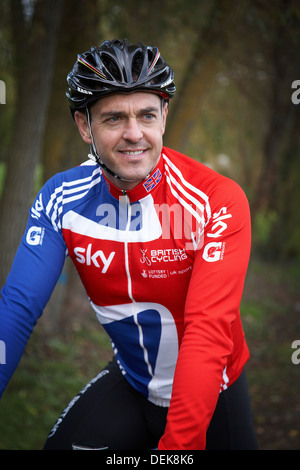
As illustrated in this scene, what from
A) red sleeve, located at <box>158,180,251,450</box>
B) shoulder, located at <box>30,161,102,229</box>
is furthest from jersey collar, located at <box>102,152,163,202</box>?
Answer: red sleeve, located at <box>158,180,251,450</box>

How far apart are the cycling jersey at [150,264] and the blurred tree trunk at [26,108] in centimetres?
336

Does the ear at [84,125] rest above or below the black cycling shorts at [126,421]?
above

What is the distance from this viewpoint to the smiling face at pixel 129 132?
2400 mm

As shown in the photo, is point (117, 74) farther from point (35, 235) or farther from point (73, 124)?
point (73, 124)

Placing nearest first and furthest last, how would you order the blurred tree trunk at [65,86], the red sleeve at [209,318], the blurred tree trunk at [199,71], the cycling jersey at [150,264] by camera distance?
the red sleeve at [209,318] < the cycling jersey at [150,264] < the blurred tree trunk at [65,86] < the blurred tree trunk at [199,71]

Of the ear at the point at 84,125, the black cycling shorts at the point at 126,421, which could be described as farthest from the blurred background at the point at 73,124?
the ear at the point at 84,125

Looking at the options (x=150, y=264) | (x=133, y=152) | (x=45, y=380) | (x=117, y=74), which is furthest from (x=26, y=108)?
(x=150, y=264)

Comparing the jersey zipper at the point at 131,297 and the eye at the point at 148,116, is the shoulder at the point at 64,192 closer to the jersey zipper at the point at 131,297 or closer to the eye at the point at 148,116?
the jersey zipper at the point at 131,297

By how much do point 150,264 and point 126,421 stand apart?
92 cm

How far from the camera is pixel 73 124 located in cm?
742

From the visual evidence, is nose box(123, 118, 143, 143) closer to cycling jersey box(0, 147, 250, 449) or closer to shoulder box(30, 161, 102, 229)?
cycling jersey box(0, 147, 250, 449)

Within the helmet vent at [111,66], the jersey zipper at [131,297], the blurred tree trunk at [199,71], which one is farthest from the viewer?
the blurred tree trunk at [199,71]

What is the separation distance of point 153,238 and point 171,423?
947 millimetres

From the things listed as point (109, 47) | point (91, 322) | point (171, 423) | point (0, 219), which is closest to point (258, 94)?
point (91, 322)
